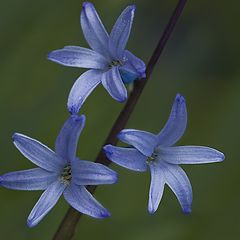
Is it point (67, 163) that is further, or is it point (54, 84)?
point (54, 84)

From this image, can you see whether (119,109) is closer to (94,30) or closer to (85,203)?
(94,30)

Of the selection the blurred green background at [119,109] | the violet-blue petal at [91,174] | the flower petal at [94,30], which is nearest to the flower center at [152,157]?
the violet-blue petal at [91,174]

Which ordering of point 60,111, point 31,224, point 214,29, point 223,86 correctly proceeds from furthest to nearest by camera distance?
point 214,29 < point 223,86 < point 60,111 < point 31,224

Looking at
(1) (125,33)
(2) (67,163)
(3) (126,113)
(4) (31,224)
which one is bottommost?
(4) (31,224)

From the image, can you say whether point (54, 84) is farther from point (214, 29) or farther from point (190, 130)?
point (214, 29)

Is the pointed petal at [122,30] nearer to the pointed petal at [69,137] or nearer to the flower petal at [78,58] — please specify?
the flower petal at [78,58]

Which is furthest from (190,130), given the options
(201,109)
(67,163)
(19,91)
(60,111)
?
(67,163)

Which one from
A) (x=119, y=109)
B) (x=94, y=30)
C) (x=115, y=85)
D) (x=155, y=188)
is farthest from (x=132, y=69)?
(x=119, y=109)

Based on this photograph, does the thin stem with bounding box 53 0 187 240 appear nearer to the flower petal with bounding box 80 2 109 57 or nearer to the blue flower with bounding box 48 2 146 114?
the blue flower with bounding box 48 2 146 114
